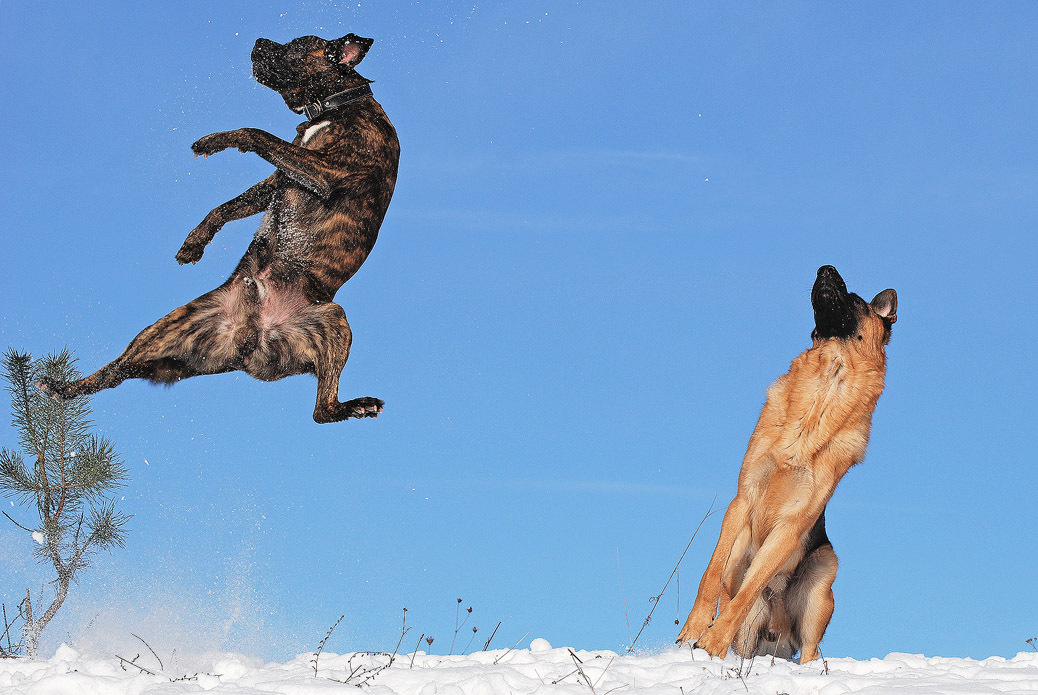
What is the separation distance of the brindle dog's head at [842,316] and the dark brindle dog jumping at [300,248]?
129 inches

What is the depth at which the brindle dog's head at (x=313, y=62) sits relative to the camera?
6.80 metres

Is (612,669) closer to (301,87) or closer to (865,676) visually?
(865,676)

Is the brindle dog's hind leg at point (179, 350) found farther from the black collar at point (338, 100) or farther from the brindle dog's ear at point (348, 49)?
the brindle dog's ear at point (348, 49)

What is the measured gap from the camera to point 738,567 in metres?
6.23

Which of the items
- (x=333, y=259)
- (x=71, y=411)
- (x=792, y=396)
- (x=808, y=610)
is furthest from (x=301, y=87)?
(x=808, y=610)

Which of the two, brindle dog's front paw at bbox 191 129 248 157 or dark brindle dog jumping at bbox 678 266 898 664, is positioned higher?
brindle dog's front paw at bbox 191 129 248 157

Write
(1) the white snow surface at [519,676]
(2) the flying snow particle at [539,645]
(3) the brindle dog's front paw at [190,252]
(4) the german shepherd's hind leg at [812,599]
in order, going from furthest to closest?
1. (3) the brindle dog's front paw at [190,252]
2. (4) the german shepherd's hind leg at [812,599]
3. (2) the flying snow particle at [539,645]
4. (1) the white snow surface at [519,676]

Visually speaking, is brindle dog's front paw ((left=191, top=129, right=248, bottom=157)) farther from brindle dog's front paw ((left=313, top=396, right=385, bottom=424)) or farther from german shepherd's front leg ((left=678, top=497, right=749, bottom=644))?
german shepherd's front leg ((left=678, top=497, right=749, bottom=644))

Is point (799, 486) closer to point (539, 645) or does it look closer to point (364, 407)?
point (539, 645)

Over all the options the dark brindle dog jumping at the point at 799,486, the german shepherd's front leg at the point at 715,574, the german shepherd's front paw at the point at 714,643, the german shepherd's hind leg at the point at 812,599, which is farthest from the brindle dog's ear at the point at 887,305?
the german shepherd's front paw at the point at 714,643

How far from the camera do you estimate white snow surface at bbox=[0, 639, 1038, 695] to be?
4.09 meters

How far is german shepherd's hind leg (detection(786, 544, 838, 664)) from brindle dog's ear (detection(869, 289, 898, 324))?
1830mm

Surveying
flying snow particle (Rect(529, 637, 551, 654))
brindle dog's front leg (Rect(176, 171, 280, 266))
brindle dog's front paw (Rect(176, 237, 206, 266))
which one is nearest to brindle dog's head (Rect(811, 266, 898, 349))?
flying snow particle (Rect(529, 637, 551, 654))

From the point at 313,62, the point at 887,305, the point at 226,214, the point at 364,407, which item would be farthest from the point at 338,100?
the point at 887,305
